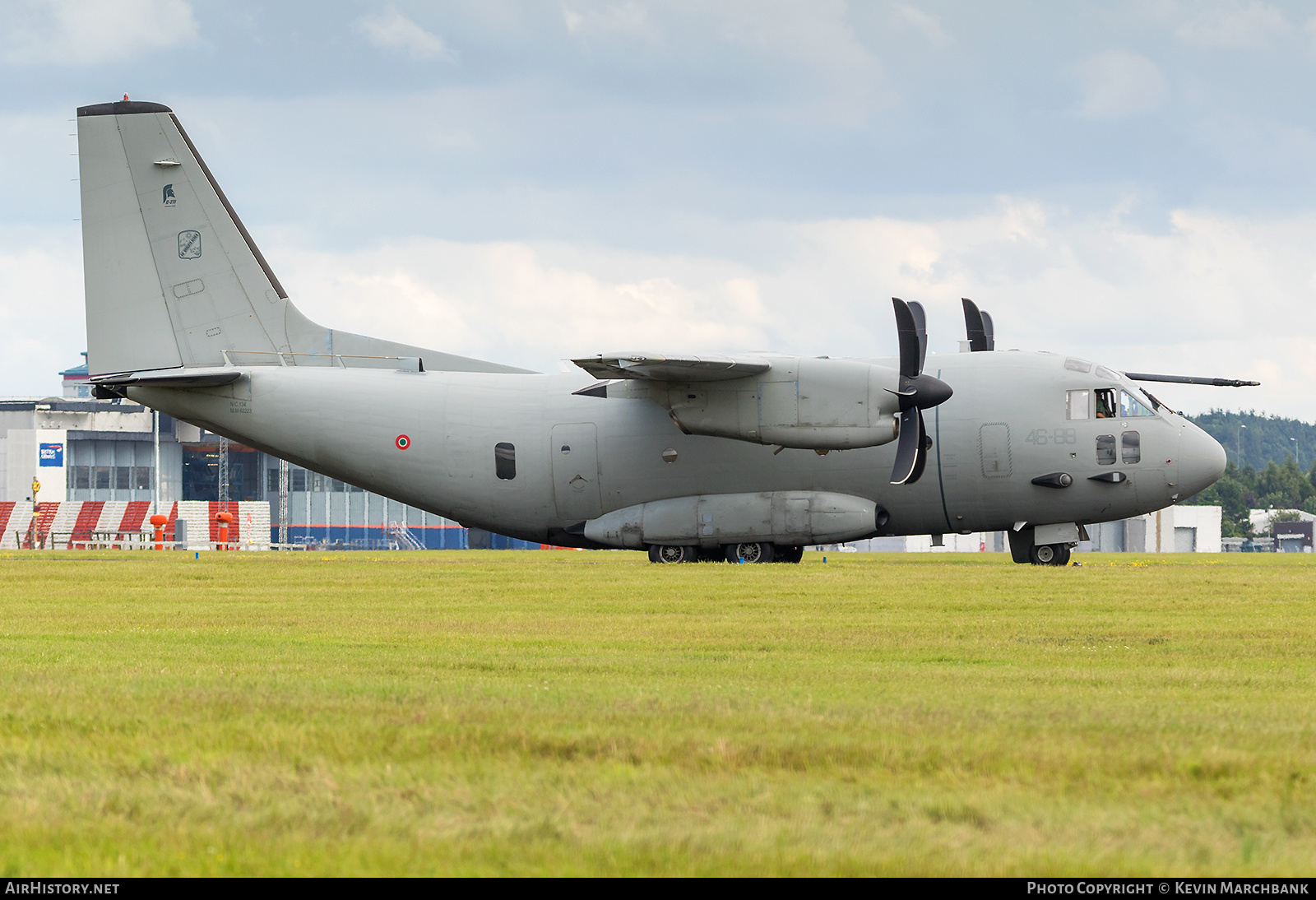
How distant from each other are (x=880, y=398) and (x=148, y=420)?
106 metres

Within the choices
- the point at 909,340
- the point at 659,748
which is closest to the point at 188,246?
the point at 909,340

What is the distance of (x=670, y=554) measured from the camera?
3331 centimetres

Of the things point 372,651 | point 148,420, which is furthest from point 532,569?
point 148,420

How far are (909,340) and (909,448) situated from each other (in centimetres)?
238

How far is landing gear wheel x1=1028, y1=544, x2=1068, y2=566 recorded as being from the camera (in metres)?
32.4

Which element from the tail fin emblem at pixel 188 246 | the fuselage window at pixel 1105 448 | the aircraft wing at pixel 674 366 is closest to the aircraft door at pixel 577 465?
the aircraft wing at pixel 674 366

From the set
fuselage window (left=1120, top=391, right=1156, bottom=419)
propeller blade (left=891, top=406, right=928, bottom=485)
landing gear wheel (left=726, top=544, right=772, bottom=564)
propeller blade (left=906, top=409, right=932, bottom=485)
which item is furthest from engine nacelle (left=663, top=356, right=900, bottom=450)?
fuselage window (left=1120, top=391, right=1156, bottom=419)

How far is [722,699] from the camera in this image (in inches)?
384

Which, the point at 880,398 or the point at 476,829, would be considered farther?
the point at 880,398

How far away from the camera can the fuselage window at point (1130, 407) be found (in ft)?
101

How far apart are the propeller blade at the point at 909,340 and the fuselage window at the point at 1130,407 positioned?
204 inches

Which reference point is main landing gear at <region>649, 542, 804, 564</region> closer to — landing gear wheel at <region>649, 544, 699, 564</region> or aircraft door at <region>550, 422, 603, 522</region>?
landing gear wheel at <region>649, 544, 699, 564</region>

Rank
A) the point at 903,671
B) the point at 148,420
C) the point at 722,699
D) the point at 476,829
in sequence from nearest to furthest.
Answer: the point at 476,829, the point at 722,699, the point at 903,671, the point at 148,420

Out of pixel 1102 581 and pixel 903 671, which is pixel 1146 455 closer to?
pixel 1102 581
